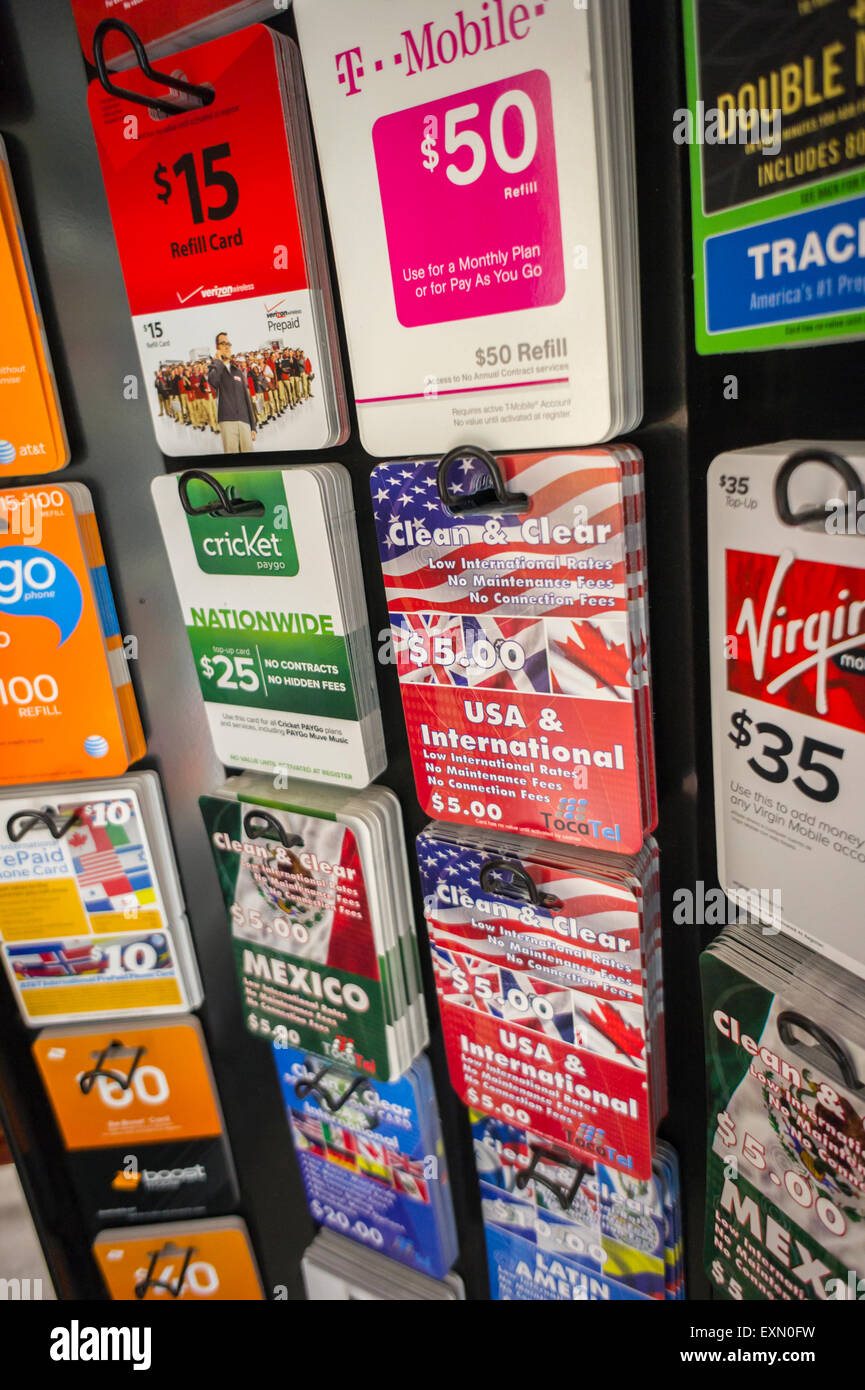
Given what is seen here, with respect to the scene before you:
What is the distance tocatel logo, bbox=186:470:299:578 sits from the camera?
1.17 metres

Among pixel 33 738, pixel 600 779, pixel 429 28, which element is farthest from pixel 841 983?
pixel 33 738

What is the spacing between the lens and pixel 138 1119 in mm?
1714

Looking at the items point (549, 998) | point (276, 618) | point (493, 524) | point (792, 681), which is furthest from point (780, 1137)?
point (276, 618)

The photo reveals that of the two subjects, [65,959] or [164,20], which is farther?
[65,959]

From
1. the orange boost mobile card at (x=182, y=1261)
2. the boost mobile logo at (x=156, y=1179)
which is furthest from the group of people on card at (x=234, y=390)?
the orange boost mobile card at (x=182, y=1261)

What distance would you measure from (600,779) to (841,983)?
331mm

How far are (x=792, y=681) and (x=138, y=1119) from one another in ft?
4.90

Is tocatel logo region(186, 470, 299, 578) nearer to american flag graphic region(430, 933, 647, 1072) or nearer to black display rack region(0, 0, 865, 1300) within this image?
black display rack region(0, 0, 865, 1300)

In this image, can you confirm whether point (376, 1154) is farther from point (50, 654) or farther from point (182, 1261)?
point (50, 654)

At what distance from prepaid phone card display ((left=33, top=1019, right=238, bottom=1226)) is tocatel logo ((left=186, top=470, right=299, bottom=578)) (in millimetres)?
885

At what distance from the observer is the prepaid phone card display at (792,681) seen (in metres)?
0.81

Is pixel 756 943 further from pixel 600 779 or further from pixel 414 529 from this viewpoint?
pixel 414 529

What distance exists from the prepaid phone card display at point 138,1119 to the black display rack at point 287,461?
5 centimetres
